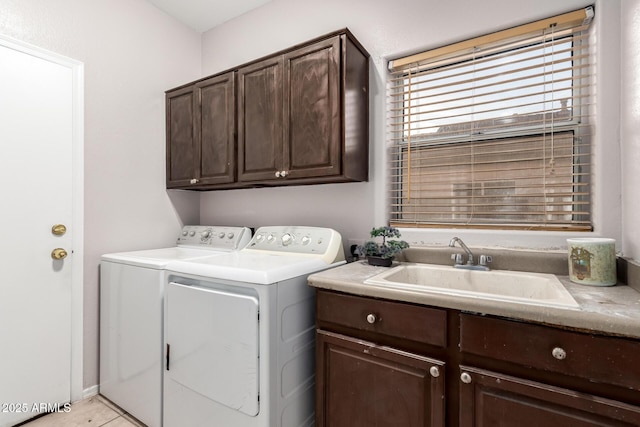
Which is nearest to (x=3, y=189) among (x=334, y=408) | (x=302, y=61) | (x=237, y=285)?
(x=237, y=285)

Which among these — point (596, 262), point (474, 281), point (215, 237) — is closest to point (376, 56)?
point (474, 281)

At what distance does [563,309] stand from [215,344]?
1.31 meters

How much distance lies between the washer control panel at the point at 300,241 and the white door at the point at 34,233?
1167 mm

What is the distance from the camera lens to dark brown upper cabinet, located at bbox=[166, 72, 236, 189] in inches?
83.7

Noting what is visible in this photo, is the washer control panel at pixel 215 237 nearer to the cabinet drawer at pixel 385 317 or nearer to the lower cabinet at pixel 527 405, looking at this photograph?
the cabinet drawer at pixel 385 317

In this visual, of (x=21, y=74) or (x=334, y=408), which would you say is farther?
(x=21, y=74)

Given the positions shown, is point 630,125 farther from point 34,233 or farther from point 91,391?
point 91,391

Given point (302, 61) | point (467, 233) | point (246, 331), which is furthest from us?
point (302, 61)

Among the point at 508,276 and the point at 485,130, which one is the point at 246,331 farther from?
the point at 485,130

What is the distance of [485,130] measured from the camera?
5.51 ft

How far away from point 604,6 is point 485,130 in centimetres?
66

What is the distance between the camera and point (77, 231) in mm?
1965

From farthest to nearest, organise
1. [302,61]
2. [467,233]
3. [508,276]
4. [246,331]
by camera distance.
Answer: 1. [302,61]
2. [467,233]
3. [508,276]
4. [246,331]

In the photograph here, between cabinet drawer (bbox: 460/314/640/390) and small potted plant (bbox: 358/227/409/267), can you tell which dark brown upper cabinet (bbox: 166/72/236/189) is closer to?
small potted plant (bbox: 358/227/409/267)
